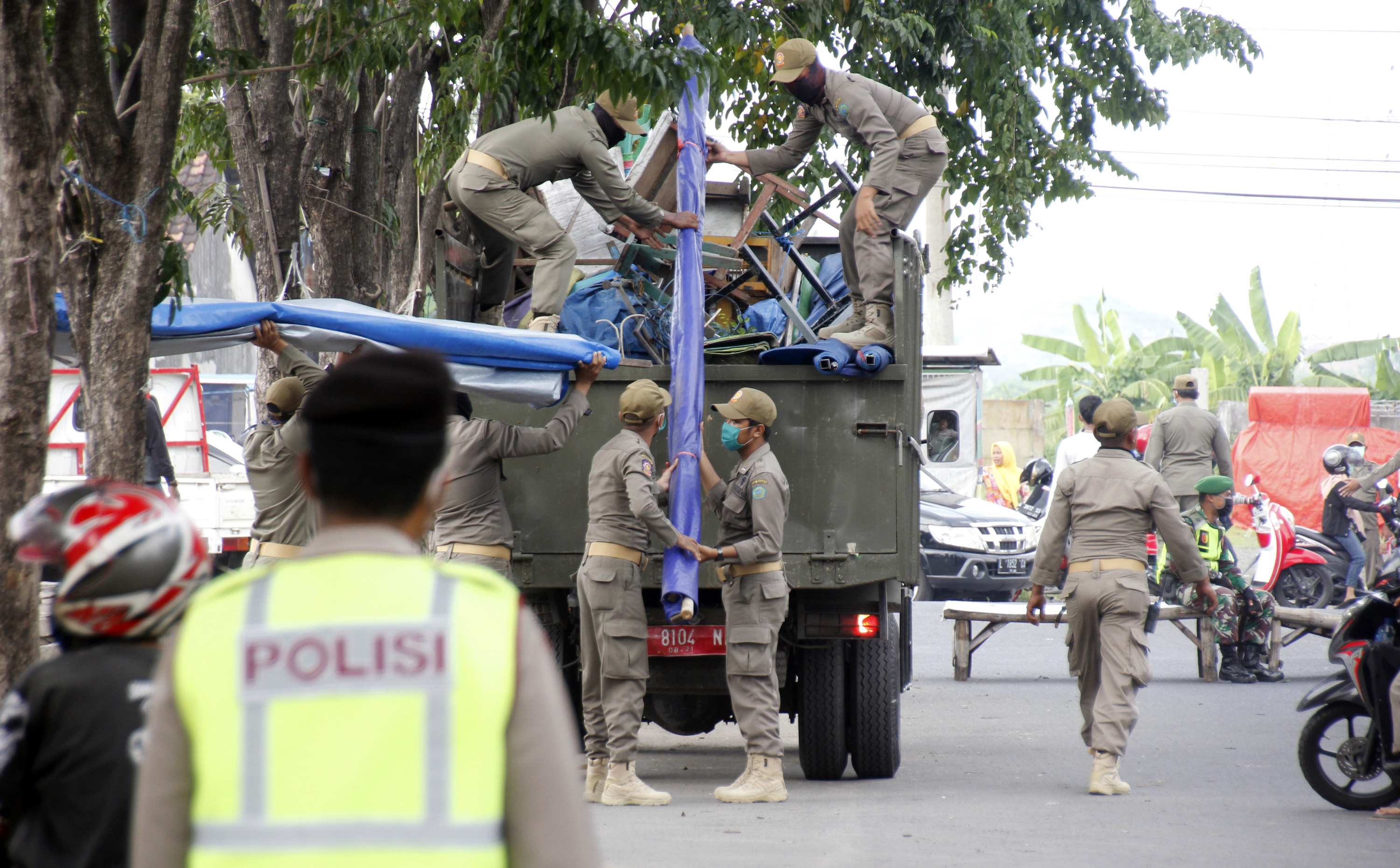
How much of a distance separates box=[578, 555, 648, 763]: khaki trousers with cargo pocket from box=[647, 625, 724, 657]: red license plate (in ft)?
0.94

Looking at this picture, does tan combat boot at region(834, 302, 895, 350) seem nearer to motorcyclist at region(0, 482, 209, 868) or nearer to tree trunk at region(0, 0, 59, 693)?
tree trunk at region(0, 0, 59, 693)

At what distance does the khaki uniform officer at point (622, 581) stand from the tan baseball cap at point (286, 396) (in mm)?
1571

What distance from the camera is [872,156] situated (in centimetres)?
809

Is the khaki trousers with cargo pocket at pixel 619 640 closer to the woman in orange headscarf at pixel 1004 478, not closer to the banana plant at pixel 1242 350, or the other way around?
the woman in orange headscarf at pixel 1004 478

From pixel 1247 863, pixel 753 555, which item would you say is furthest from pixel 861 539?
pixel 1247 863

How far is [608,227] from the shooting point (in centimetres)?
936

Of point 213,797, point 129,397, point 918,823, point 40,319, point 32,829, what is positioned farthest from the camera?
point 918,823

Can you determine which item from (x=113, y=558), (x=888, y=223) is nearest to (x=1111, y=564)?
(x=888, y=223)

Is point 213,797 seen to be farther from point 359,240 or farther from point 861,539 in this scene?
point 359,240

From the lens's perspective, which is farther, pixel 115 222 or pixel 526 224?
pixel 526 224

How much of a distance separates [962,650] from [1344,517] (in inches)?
251

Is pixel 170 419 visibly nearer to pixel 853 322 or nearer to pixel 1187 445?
pixel 853 322

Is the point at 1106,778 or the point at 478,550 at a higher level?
the point at 478,550

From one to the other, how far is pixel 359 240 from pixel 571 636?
3.81 metres
